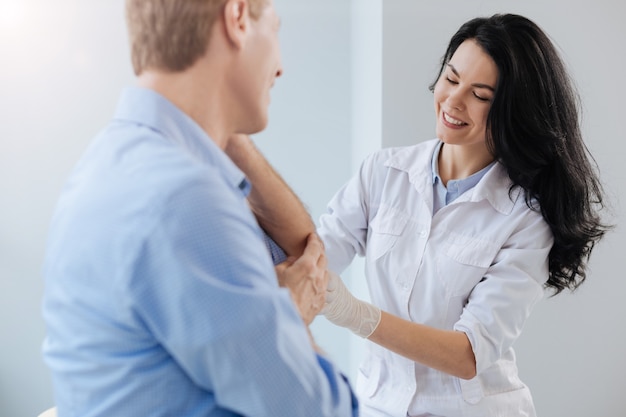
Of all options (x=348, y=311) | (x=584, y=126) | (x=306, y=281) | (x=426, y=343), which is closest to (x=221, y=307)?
(x=306, y=281)

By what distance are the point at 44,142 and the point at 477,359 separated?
171cm

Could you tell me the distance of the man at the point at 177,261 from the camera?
0.64 metres

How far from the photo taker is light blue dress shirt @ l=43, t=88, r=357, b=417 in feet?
2.10

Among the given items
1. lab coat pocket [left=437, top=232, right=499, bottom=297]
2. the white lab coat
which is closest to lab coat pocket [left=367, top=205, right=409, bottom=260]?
the white lab coat

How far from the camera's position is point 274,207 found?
3.51ft

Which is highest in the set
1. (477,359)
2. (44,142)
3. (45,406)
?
(44,142)

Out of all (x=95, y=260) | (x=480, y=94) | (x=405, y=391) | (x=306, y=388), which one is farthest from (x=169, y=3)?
(x=405, y=391)

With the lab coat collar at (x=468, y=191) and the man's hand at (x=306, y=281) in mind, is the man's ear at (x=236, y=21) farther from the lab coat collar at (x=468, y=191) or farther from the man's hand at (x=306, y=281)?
the lab coat collar at (x=468, y=191)

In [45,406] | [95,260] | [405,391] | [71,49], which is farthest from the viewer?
[45,406]

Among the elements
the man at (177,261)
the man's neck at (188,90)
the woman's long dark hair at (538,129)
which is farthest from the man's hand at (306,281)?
the woman's long dark hair at (538,129)

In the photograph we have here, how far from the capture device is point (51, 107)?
2355mm

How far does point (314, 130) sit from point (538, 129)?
1118mm

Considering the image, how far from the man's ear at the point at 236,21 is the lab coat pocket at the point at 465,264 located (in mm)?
827

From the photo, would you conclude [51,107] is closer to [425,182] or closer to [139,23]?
[425,182]
